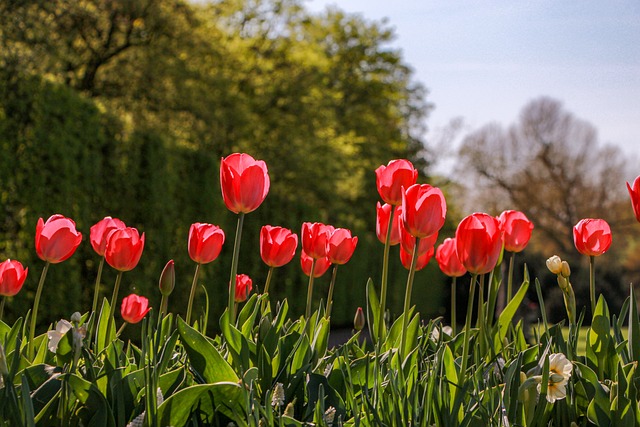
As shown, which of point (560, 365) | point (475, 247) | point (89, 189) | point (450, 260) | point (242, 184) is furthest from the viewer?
point (89, 189)

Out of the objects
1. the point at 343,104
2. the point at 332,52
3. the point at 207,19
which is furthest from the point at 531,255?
the point at 207,19

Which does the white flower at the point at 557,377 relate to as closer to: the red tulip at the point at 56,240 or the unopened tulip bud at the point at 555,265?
the unopened tulip bud at the point at 555,265

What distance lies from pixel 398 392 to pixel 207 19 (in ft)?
58.7

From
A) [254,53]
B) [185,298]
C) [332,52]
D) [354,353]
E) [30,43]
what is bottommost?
[185,298]

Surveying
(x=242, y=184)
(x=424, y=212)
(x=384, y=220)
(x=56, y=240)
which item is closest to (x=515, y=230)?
(x=384, y=220)

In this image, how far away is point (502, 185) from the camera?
3881 cm

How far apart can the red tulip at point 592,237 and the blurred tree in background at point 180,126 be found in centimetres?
547

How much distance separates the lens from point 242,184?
188 centimetres

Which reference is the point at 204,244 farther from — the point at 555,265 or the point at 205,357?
the point at 555,265

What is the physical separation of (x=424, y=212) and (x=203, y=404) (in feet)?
2.20

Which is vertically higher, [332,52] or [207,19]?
[332,52]

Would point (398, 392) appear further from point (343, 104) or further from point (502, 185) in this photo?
point (502, 185)

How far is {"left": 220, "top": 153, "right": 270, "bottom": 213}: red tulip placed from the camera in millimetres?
1880

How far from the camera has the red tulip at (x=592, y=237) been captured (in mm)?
2174
